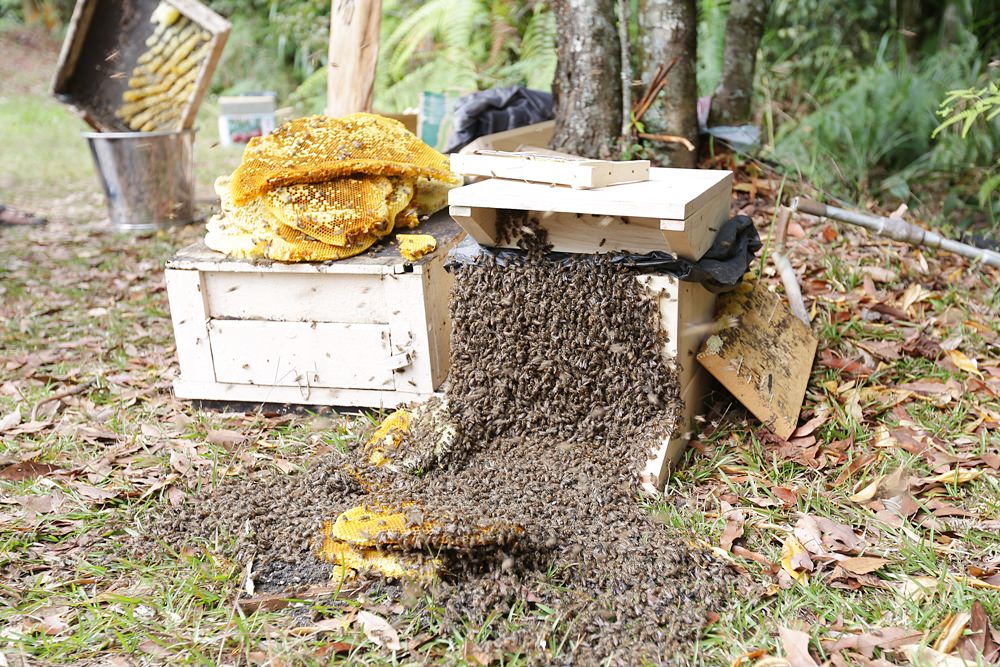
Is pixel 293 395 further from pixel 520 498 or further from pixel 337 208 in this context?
pixel 520 498

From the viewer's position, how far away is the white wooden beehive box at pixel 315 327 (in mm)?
3109

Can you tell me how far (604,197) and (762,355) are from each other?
0.96m

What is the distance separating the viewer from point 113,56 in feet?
19.6

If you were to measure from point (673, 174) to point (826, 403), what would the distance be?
1.02m

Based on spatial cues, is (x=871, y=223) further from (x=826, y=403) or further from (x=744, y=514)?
(x=744, y=514)

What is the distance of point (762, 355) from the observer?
10.1 feet

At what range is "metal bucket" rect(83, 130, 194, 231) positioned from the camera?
19.8ft

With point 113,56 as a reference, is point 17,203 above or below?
below

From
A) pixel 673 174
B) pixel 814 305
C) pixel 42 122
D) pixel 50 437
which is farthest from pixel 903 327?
pixel 42 122

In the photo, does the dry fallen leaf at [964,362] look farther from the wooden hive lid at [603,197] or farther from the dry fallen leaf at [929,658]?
the dry fallen leaf at [929,658]

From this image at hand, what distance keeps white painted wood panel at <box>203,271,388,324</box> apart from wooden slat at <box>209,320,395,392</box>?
0.11ft

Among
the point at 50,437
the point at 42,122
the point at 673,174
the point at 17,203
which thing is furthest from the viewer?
the point at 42,122

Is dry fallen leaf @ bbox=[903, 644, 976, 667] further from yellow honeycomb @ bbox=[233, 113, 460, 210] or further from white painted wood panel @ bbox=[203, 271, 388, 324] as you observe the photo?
yellow honeycomb @ bbox=[233, 113, 460, 210]

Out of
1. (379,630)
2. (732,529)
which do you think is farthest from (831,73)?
(379,630)
